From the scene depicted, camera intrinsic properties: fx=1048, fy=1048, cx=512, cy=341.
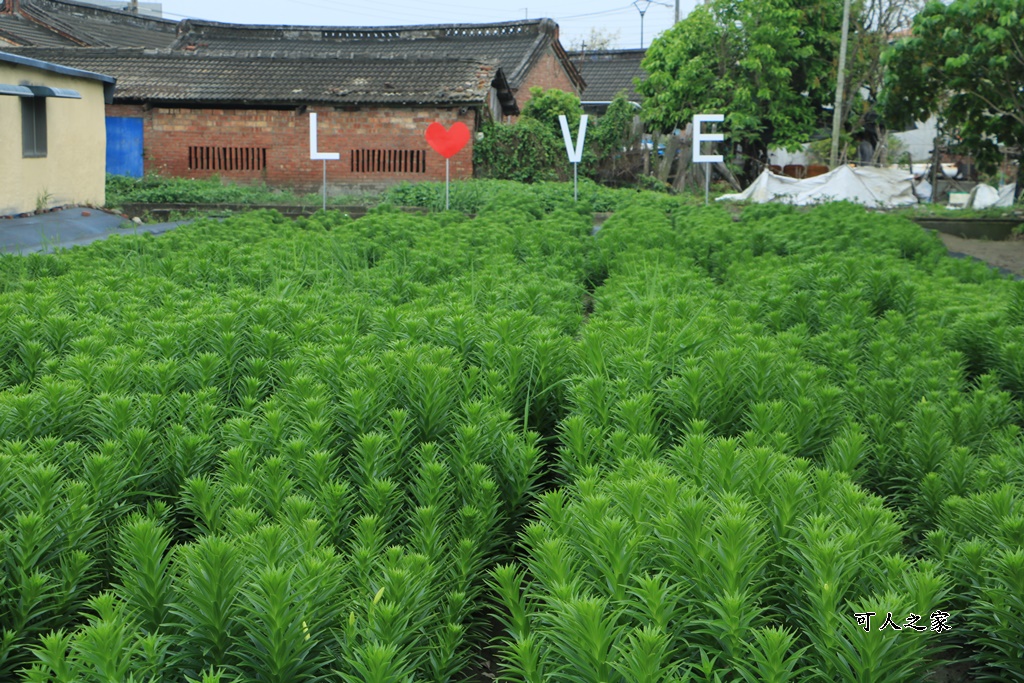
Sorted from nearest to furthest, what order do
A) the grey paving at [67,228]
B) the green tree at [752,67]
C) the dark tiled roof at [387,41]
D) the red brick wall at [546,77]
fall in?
the grey paving at [67,228], the green tree at [752,67], the red brick wall at [546,77], the dark tiled roof at [387,41]

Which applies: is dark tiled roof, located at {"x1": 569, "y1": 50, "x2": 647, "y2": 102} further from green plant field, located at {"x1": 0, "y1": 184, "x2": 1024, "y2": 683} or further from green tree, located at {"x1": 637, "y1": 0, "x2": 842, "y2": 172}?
green plant field, located at {"x1": 0, "y1": 184, "x2": 1024, "y2": 683}

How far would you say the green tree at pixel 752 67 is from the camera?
99.1ft

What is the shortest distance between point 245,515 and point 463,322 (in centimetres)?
197

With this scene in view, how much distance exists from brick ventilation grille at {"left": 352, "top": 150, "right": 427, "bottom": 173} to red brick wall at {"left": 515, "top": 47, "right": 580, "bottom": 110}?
351 inches

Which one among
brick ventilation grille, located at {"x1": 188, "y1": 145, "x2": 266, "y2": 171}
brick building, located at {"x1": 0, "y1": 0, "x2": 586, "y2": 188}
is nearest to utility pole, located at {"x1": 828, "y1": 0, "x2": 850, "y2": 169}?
brick building, located at {"x1": 0, "y1": 0, "x2": 586, "y2": 188}

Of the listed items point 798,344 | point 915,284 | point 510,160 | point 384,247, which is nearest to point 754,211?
point 384,247

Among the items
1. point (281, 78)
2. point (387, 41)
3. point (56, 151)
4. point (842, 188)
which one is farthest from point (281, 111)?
point (842, 188)

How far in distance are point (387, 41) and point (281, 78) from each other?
1131cm

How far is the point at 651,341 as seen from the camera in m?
4.12

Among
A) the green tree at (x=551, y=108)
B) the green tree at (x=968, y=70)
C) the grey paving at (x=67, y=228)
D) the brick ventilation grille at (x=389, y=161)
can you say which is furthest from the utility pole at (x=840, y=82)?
the grey paving at (x=67, y=228)

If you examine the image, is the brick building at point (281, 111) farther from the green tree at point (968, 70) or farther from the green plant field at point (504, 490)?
the green plant field at point (504, 490)

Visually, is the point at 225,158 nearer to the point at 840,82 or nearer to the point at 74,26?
the point at 74,26

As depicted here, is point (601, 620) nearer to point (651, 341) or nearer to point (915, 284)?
point (651, 341)

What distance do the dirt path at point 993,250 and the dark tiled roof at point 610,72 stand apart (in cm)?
2863
